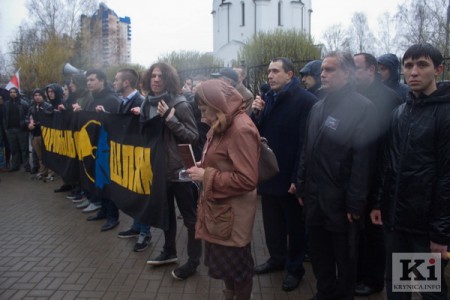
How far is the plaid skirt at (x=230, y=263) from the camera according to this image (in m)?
3.12

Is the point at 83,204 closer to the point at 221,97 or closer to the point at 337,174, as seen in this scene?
the point at 221,97

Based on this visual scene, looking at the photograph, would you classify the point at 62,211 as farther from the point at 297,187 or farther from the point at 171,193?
the point at 297,187

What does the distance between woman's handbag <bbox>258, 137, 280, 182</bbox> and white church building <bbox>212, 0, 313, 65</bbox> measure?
42613 millimetres

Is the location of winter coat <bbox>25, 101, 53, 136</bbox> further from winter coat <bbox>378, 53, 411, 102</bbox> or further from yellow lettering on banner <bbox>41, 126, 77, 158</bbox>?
winter coat <bbox>378, 53, 411, 102</bbox>

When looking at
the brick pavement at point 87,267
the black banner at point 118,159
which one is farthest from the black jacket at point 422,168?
the black banner at point 118,159

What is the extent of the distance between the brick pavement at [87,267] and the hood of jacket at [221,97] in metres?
1.95

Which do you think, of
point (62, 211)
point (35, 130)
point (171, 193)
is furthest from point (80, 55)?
point (171, 193)

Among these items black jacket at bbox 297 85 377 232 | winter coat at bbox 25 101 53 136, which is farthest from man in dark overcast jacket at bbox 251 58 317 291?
winter coat at bbox 25 101 53 136

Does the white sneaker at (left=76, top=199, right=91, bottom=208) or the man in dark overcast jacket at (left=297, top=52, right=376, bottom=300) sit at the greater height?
the man in dark overcast jacket at (left=297, top=52, right=376, bottom=300)

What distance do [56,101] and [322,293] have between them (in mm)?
7068

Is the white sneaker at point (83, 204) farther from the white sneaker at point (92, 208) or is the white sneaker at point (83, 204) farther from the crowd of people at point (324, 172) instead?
the crowd of people at point (324, 172)

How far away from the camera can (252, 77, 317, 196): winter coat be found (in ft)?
13.3

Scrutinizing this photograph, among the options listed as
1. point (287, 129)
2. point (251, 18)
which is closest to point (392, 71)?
point (287, 129)

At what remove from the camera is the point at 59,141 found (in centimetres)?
733
